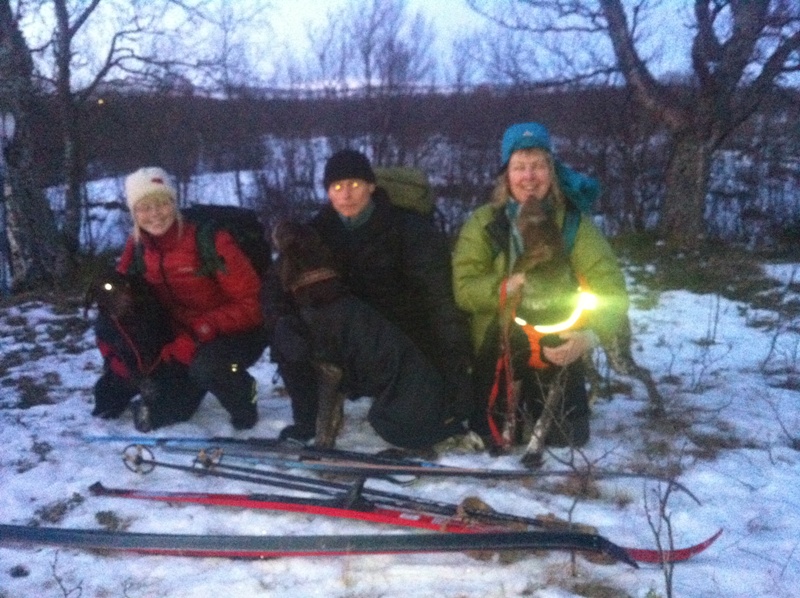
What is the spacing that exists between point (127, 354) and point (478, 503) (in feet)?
6.34

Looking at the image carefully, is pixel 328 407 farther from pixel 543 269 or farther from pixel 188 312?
pixel 543 269

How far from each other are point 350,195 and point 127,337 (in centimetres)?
132

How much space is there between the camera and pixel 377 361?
3.16m

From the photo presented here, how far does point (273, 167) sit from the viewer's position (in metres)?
10.0

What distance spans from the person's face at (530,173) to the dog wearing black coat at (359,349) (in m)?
0.83

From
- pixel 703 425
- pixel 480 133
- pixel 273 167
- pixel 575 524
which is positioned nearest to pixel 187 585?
pixel 575 524

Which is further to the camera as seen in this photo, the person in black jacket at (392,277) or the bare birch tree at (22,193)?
the bare birch tree at (22,193)

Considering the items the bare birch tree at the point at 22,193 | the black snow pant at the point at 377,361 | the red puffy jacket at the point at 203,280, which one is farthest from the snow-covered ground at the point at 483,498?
the bare birch tree at the point at 22,193

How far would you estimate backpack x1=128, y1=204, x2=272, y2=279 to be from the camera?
11.7ft

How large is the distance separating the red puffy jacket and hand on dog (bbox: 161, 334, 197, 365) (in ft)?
0.14

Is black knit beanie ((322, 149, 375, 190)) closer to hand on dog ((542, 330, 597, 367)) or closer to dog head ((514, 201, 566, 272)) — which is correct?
dog head ((514, 201, 566, 272))

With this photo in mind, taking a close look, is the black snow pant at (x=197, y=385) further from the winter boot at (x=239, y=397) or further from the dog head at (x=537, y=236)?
the dog head at (x=537, y=236)

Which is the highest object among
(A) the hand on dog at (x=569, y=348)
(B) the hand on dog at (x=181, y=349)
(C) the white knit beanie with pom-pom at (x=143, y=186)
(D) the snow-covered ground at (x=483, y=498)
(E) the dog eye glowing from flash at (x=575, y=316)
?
(C) the white knit beanie with pom-pom at (x=143, y=186)

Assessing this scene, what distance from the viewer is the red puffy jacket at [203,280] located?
3.56m
